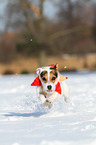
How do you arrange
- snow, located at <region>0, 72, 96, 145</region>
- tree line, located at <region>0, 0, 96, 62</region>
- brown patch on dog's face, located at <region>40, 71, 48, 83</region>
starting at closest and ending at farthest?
snow, located at <region>0, 72, 96, 145</region> < brown patch on dog's face, located at <region>40, 71, 48, 83</region> < tree line, located at <region>0, 0, 96, 62</region>

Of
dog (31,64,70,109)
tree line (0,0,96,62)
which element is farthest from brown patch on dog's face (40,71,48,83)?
tree line (0,0,96,62)

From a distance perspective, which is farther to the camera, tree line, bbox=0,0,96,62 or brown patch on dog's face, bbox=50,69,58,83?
tree line, bbox=0,0,96,62

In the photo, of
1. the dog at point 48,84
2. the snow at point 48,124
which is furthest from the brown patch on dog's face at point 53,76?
the snow at point 48,124

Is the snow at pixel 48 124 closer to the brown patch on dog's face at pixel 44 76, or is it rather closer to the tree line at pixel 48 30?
the brown patch on dog's face at pixel 44 76

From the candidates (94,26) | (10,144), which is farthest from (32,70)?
(10,144)

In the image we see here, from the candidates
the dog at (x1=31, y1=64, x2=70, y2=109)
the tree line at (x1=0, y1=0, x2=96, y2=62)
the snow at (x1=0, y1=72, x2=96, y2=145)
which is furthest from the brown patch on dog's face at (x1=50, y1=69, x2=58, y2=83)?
the tree line at (x1=0, y1=0, x2=96, y2=62)

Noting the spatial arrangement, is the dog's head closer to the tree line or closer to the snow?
the snow

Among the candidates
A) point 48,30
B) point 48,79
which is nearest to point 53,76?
point 48,79

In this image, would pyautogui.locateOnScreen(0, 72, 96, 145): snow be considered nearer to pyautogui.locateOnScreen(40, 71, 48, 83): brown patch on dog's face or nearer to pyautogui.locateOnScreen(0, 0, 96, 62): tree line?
pyautogui.locateOnScreen(40, 71, 48, 83): brown patch on dog's face

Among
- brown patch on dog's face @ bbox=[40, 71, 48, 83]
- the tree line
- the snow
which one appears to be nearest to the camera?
the snow

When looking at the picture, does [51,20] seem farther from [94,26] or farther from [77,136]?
[77,136]

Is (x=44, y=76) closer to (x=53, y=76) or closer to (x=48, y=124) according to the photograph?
(x=53, y=76)

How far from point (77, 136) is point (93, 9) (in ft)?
72.0

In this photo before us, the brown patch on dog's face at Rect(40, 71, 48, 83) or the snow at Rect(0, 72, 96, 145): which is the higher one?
the brown patch on dog's face at Rect(40, 71, 48, 83)
